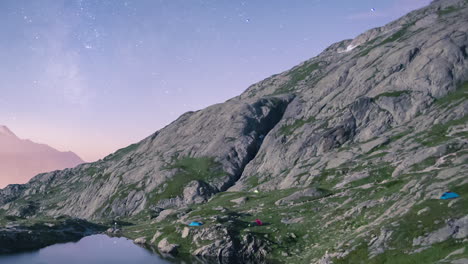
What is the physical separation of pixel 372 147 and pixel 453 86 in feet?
158

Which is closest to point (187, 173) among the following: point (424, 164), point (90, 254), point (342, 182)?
point (90, 254)

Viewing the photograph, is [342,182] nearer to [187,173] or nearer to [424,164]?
[424,164]

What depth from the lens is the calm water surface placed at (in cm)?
8300

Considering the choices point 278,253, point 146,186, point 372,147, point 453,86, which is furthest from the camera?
point 146,186

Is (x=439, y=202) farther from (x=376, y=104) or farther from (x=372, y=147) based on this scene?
(x=376, y=104)

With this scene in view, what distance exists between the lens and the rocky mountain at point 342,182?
58.0 m

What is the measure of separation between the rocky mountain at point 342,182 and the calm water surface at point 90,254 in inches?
233

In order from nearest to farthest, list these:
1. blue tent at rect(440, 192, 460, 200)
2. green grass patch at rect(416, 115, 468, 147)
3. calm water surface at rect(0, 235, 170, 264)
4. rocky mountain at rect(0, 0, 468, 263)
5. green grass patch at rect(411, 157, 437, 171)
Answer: rocky mountain at rect(0, 0, 468, 263) → blue tent at rect(440, 192, 460, 200) → calm water surface at rect(0, 235, 170, 264) → green grass patch at rect(411, 157, 437, 171) → green grass patch at rect(416, 115, 468, 147)

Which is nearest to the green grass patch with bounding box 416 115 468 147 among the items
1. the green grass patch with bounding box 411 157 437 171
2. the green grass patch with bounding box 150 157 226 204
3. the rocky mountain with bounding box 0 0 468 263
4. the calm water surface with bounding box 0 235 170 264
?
the rocky mountain with bounding box 0 0 468 263

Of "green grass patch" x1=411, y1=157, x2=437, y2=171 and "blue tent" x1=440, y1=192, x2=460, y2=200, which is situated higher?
"blue tent" x1=440, y1=192, x2=460, y2=200

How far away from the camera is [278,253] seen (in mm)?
73438

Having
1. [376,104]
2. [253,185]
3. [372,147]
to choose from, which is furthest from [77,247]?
[376,104]

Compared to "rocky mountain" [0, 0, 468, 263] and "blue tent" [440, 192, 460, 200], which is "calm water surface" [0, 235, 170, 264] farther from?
"blue tent" [440, 192, 460, 200]

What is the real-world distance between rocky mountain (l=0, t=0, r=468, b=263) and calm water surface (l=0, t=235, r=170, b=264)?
233 inches
